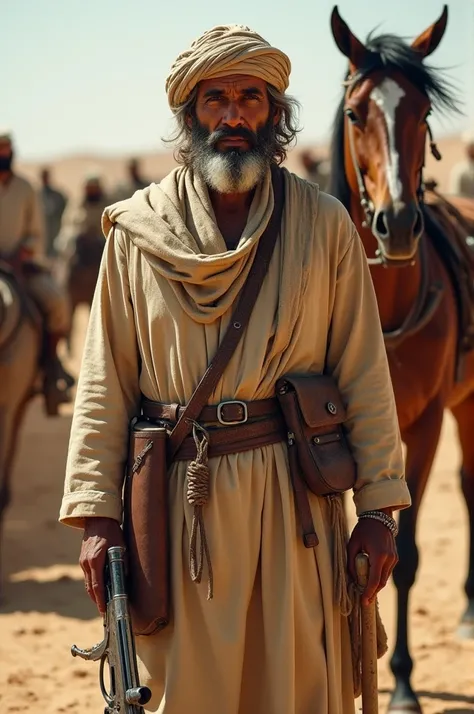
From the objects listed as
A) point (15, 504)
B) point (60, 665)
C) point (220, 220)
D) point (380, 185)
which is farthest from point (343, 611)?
point (15, 504)

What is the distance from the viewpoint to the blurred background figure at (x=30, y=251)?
318 inches

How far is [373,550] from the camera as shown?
3.31m

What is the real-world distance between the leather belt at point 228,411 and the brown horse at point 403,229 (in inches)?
62.6

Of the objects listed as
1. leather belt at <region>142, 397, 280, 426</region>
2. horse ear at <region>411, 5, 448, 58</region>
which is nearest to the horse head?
horse ear at <region>411, 5, 448, 58</region>

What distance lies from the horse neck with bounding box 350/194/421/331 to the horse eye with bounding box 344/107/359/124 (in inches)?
13.0

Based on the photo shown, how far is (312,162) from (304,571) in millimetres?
17134

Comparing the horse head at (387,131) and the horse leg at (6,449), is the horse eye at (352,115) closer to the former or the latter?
the horse head at (387,131)

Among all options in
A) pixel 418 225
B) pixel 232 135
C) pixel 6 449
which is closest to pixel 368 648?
pixel 232 135

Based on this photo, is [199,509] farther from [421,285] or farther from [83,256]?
[83,256]

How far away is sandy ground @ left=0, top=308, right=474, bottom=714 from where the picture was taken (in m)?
5.45

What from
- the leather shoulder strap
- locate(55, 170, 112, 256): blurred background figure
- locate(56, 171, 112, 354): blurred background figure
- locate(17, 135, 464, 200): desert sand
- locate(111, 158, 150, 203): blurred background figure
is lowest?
the leather shoulder strap

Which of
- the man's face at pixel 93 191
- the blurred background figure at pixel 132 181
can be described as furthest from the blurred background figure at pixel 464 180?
the blurred background figure at pixel 132 181

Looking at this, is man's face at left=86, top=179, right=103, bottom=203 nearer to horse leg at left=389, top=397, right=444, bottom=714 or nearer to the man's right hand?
horse leg at left=389, top=397, right=444, bottom=714

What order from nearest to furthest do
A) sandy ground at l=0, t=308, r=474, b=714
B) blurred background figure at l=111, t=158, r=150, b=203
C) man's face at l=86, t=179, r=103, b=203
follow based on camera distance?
sandy ground at l=0, t=308, r=474, b=714 < man's face at l=86, t=179, r=103, b=203 < blurred background figure at l=111, t=158, r=150, b=203
